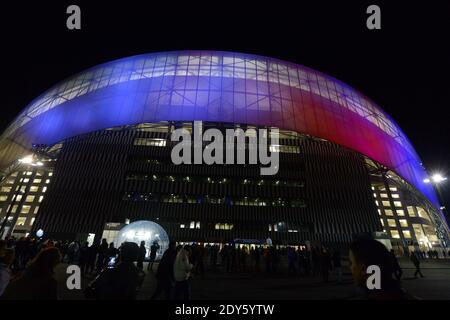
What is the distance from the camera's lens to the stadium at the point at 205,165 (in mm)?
30656

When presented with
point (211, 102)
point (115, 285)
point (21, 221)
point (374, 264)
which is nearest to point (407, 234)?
point (211, 102)

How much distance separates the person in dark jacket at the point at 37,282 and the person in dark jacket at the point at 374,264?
3.41 metres

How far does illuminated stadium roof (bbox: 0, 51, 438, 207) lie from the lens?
99.1 feet

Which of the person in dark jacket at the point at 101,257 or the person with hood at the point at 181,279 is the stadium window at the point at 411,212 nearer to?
the person in dark jacket at the point at 101,257

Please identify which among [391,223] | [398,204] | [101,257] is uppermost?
[398,204]

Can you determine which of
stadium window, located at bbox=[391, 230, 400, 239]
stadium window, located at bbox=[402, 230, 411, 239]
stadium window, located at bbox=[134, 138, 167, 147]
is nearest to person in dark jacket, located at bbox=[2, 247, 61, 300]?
stadium window, located at bbox=[134, 138, 167, 147]

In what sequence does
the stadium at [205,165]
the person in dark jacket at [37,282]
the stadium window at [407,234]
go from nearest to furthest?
the person in dark jacket at [37,282] < the stadium at [205,165] < the stadium window at [407,234]

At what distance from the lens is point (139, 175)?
3569 cm

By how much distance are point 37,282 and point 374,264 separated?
365cm

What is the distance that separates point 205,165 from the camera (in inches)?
1439

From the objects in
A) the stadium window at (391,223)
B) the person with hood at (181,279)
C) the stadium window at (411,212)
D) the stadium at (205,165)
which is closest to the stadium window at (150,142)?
the stadium at (205,165)

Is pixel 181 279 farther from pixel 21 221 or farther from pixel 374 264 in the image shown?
pixel 21 221

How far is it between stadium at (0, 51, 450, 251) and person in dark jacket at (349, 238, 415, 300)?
2786 cm
